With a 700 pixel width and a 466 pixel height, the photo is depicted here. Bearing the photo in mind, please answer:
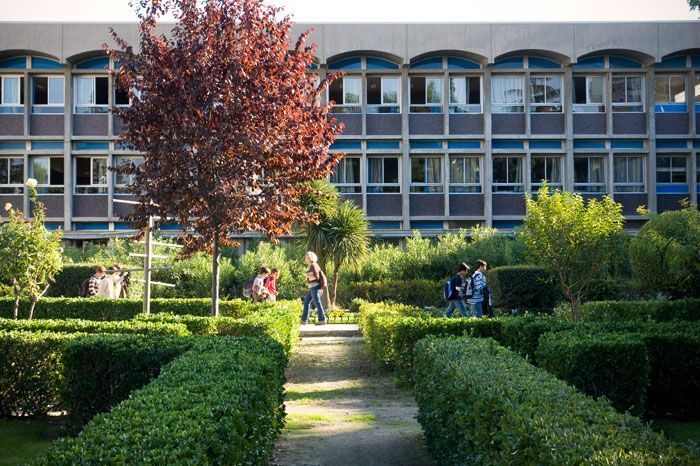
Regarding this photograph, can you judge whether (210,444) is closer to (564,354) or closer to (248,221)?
(564,354)

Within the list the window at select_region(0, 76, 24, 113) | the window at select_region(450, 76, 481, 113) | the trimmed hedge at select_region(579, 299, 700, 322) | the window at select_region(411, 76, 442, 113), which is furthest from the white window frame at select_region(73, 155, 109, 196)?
the trimmed hedge at select_region(579, 299, 700, 322)

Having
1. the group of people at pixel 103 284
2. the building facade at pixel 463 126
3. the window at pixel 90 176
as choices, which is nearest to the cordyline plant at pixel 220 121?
the group of people at pixel 103 284

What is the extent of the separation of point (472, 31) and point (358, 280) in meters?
11.9

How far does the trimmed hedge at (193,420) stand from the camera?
448 centimetres

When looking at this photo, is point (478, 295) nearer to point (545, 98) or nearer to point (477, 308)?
point (477, 308)

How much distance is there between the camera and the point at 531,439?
485cm

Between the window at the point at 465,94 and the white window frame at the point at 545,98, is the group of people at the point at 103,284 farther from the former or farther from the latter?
the white window frame at the point at 545,98

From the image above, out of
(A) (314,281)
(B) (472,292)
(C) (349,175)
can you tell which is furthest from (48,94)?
(B) (472,292)

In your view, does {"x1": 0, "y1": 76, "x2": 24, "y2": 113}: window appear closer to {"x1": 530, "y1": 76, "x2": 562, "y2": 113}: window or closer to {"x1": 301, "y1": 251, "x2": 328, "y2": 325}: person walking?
{"x1": 301, "y1": 251, "x2": 328, "y2": 325}: person walking

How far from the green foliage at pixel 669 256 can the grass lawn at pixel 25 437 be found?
13.9 meters

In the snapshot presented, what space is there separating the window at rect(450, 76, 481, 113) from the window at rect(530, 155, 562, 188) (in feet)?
10.3

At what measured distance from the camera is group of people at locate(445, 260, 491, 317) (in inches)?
775

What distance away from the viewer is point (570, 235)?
713 inches

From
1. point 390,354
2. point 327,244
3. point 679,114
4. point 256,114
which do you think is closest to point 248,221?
point 256,114
